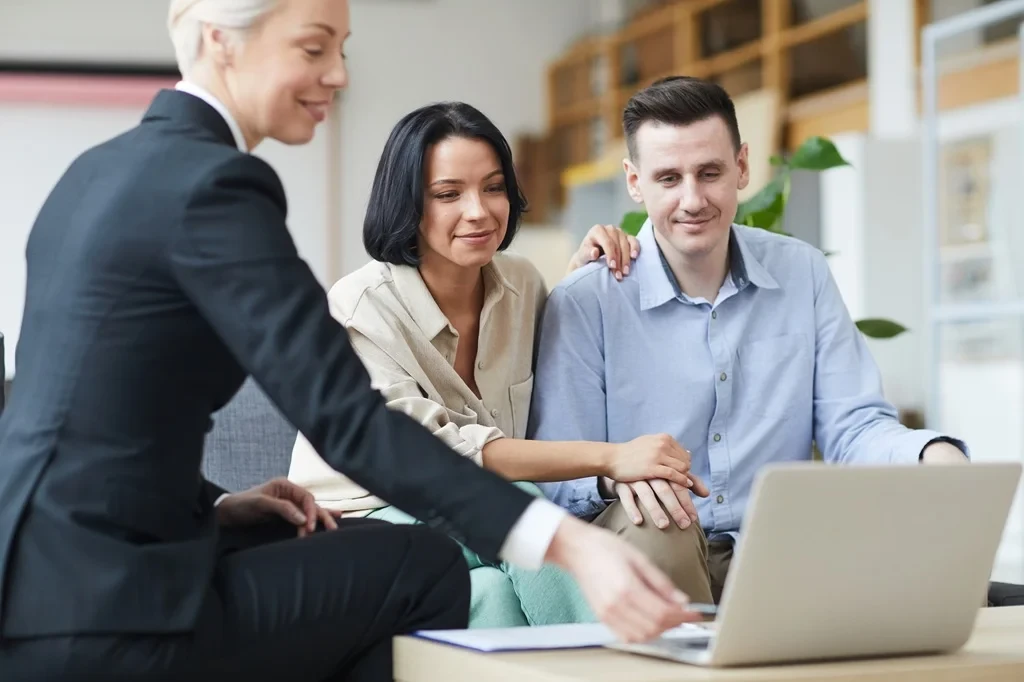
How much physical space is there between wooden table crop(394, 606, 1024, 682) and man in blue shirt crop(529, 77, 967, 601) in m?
0.83

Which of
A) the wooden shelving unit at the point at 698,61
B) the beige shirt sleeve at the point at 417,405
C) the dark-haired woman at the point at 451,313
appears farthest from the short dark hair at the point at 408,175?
the wooden shelving unit at the point at 698,61

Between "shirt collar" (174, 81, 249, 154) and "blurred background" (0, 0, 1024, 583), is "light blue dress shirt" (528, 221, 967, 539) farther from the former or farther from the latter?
"blurred background" (0, 0, 1024, 583)

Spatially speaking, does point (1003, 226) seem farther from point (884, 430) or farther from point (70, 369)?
point (70, 369)

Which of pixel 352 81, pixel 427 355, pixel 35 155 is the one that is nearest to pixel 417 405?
pixel 427 355

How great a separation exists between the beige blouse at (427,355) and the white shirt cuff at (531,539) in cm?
76

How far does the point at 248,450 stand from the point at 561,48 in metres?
6.97

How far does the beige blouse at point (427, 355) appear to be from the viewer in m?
1.99

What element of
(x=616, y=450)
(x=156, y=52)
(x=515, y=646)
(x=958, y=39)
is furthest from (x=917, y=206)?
(x=156, y=52)

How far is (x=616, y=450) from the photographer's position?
6.07 ft

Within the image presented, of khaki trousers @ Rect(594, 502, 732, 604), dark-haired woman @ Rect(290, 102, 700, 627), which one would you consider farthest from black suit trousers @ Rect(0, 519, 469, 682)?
dark-haired woman @ Rect(290, 102, 700, 627)

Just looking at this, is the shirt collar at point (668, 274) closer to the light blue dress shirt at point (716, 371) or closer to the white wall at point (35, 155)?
the light blue dress shirt at point (716, 371)

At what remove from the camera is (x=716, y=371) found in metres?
2.20

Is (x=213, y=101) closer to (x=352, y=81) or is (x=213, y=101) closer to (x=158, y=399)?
(x=158, y=399)

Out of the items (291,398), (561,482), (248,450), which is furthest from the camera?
(248,450)
